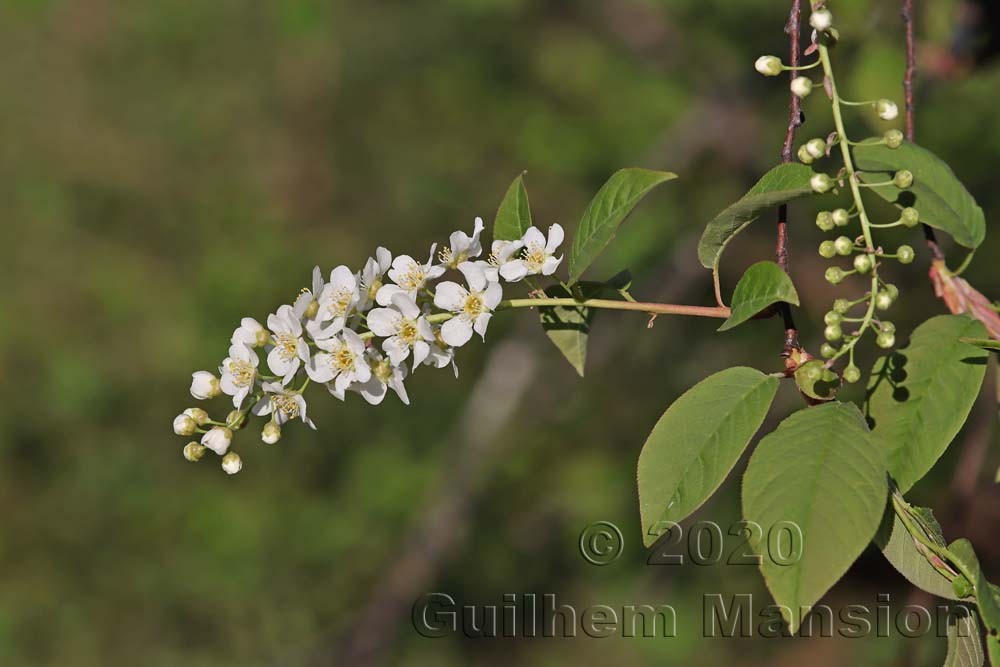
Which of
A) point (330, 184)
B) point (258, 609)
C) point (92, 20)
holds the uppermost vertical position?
point (92, 20)

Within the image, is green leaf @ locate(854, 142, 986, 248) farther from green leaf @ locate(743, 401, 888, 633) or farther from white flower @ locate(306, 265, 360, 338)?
white flower @ locate(306, 265, 360, 338)

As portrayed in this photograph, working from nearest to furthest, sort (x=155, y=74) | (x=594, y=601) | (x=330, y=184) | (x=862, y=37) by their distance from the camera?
(x=862, y=37)
(x=594, y=601)
(x=330, y=184)
(x=155, y=74)

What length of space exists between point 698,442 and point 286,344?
669 millimetres

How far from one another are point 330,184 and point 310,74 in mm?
734

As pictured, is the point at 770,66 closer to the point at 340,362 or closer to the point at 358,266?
the point at 340,362

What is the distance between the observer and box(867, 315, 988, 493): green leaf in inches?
52.3

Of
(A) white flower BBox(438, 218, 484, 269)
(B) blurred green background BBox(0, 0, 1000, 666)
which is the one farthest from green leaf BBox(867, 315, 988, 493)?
(B) blurred green background BBox(0, 0, 1000, 666)

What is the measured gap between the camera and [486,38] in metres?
5.60

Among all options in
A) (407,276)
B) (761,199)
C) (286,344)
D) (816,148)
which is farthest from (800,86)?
(286,344)

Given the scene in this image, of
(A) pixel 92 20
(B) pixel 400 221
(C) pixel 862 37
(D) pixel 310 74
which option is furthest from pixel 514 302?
(A) pixel 92 20

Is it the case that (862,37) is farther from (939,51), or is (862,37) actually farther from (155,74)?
(155,74)

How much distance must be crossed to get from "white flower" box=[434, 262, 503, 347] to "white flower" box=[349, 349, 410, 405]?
108mm

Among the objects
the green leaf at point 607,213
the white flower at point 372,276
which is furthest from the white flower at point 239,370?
the green leaf at point 607,213

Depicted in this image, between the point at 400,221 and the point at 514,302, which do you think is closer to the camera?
the point at 514,302
